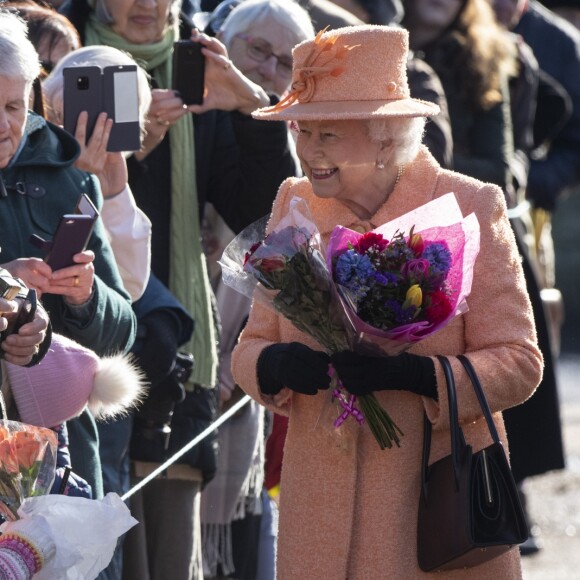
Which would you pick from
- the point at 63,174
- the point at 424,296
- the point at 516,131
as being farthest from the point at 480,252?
the point at 516,131

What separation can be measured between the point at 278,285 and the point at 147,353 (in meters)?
1.09

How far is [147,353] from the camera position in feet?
15.9

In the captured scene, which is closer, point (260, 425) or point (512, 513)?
point (512, 513)

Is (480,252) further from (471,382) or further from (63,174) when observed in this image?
(63,174)

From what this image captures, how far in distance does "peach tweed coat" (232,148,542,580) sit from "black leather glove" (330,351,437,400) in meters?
0.05

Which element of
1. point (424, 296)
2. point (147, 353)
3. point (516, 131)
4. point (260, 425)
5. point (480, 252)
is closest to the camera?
point (424, 296)

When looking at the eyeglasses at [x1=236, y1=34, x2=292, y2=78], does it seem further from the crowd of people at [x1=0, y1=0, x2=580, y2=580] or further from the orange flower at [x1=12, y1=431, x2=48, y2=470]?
the orange flower at [x1=12, y1=431, x2=48, y2=470]

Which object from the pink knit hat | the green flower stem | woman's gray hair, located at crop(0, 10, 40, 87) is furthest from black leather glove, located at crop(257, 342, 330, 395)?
woman's gray hair, located at crop(0, 10, 40, 87)

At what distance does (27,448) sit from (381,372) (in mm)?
877

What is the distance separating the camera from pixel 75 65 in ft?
15.6

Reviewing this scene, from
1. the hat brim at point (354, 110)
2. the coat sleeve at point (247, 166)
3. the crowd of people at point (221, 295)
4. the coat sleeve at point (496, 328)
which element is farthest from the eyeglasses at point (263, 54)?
the coat sleeve at point (496, 328)

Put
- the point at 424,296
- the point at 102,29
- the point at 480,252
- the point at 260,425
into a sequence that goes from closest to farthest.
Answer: the point at 424,296 → the point at 480,252 → the point at 102,29 → the point at 260,425

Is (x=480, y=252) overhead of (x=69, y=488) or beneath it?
overhead

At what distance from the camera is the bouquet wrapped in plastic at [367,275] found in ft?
12.4
